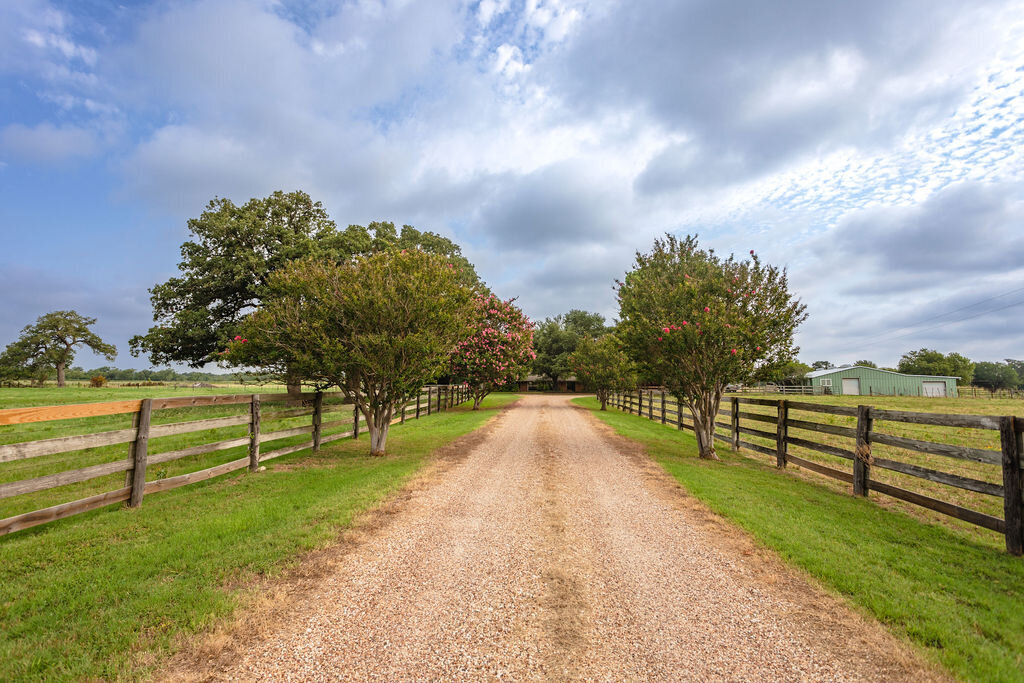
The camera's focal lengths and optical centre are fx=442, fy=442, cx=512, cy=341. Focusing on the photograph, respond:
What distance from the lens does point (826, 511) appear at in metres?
6.21

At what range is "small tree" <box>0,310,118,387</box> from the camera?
42.9m

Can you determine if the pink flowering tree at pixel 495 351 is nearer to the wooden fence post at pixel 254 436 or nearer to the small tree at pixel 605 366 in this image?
the small tree at pixel 605 366

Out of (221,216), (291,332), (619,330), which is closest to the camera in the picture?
(291,332)

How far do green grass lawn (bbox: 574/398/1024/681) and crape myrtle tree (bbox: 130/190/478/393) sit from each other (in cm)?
2233

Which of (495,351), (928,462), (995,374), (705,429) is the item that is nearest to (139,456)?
(705,429)

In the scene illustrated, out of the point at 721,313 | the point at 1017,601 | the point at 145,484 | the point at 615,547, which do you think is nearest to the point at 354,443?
the point at 145,484

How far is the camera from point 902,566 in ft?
14.3

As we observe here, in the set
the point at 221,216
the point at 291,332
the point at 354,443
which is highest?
the point at 221,216

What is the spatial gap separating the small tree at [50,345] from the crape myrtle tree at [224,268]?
30.8 m

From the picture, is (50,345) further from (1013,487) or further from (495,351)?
(1013,487)

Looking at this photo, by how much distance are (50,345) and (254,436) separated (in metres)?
54.3

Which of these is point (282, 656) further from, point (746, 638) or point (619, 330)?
point (619, 330)

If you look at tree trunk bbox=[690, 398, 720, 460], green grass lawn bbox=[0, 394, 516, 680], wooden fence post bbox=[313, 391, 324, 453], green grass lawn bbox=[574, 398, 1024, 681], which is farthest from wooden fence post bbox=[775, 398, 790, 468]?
wooden fence post bbox=[313, 391, 324, 453]

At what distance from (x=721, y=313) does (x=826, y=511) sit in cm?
471
